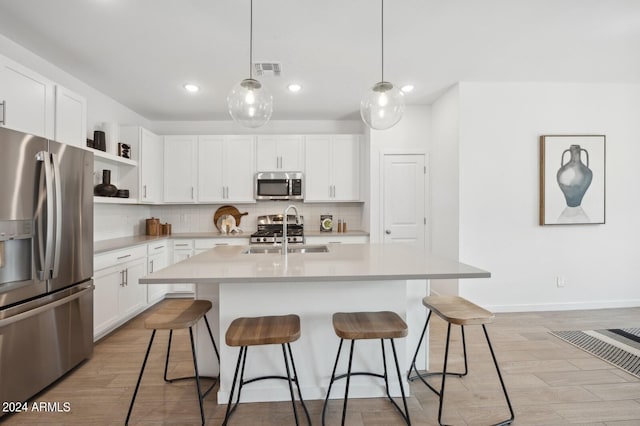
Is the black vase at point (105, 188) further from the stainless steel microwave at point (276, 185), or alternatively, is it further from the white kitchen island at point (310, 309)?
the white kitchen island at point (310, 309)

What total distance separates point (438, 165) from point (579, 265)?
201 centimetres

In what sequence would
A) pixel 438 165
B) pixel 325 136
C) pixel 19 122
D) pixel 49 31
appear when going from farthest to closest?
pixel 325 136 → pixel 438 165 → pixel 49 31 → pixel 19 122

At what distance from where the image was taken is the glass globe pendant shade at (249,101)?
202 cm

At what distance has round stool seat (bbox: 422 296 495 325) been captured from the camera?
180cm

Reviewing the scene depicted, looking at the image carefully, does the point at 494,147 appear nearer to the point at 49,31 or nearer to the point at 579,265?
the point at 579,265

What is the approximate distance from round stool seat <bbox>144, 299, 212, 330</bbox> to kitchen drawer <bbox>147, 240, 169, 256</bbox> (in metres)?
2.09

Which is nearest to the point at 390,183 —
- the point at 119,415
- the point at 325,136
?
the point at 325,136

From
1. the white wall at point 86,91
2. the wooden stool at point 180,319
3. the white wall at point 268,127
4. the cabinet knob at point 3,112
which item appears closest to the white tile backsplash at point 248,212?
the white wall at point 268,127

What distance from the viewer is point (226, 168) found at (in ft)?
15.5

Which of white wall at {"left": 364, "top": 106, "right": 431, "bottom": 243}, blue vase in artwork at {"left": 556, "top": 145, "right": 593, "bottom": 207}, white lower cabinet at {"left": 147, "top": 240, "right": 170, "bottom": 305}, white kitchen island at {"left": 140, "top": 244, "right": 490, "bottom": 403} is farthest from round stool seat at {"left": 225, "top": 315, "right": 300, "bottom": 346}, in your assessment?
blue vase in artwork at {"left": 556, "top": 145, "right": 593, "bottom": 207}

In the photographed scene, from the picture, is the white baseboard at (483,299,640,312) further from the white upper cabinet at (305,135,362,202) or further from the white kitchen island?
the white upper cabinet at (305,135,362,202)

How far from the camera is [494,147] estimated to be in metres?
3.66

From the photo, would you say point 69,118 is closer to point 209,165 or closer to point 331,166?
point 209,165

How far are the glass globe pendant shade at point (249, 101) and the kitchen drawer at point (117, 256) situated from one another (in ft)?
6.72
